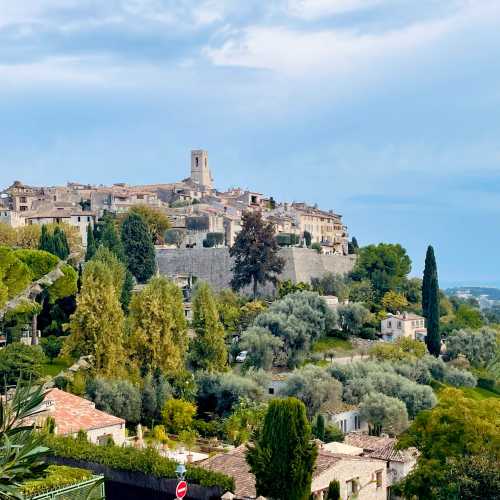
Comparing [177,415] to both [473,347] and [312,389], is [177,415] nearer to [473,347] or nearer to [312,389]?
[312,389]

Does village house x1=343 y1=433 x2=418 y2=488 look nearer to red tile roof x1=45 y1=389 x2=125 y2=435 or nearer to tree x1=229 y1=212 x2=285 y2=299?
red tile roof x1=45 y1=389 x2=125 y2=435

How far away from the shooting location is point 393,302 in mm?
60625

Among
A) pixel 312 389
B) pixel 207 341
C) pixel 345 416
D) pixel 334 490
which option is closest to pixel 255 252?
pixel 207 341

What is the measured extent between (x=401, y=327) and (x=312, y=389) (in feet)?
61.4

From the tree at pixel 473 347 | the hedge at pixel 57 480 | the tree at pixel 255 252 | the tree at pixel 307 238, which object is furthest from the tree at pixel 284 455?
the tree at pixel 307 238

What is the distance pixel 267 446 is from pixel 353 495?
387 centimetres

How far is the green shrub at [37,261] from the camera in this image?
153 feet

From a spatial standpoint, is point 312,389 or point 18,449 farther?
point 312,389

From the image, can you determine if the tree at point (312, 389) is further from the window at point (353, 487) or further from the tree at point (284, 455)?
the tree at point (284, 455)

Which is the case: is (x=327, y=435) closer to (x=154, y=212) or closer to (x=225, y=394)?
(x=225, y=394)

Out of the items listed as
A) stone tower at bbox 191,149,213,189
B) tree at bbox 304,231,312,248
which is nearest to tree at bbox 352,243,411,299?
tree at bbox 304,231,312,248

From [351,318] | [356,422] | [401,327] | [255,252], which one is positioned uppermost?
[255,252]

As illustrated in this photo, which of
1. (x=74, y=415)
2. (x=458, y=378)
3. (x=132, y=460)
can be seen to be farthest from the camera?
(x=458, y=378)

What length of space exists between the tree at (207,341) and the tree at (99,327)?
5.03 meters
